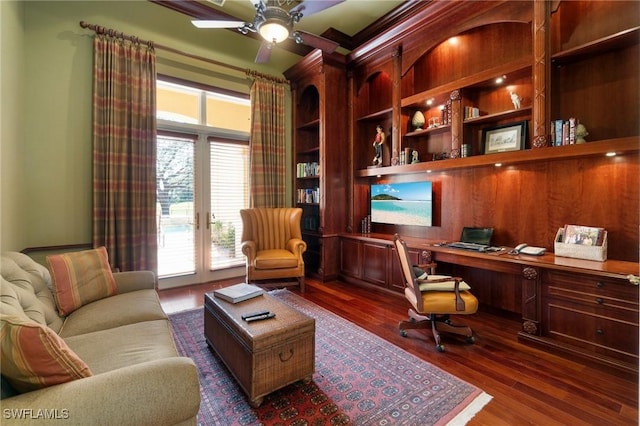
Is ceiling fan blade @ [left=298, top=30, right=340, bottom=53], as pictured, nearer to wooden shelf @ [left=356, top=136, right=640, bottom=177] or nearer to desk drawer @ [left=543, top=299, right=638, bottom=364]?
wooden shelf @ [left=356, top=136, right=640, bottom=177]

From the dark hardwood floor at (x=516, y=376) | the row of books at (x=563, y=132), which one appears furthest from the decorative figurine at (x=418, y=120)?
the dark hardwood floor at (x=516, y=376)

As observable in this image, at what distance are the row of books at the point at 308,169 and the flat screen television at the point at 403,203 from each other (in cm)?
94

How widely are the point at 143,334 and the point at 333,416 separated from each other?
1201mm

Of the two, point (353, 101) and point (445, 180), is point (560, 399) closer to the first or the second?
point (445, 180)

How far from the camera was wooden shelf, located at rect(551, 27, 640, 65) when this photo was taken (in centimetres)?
212

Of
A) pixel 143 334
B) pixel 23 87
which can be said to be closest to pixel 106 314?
pixel 143 334

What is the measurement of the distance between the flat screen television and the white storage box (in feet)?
4.15

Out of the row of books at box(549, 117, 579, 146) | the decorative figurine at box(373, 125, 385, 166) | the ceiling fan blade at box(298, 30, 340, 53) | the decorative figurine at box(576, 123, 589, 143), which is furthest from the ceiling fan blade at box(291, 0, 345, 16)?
the decorative figurine at box(576, 123, 589, 143)

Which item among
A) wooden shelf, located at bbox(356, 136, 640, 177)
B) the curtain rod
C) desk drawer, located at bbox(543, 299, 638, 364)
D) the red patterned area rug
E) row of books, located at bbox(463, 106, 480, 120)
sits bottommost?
the red patterned area rug

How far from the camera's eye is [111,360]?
1.41m

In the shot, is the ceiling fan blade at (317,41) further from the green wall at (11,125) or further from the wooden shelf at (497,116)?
the green wall at (11,125)

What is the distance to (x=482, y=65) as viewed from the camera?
3.19 metres

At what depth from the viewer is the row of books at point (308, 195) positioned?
14.9 feet

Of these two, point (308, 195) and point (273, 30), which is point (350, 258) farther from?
point (273, 30)
